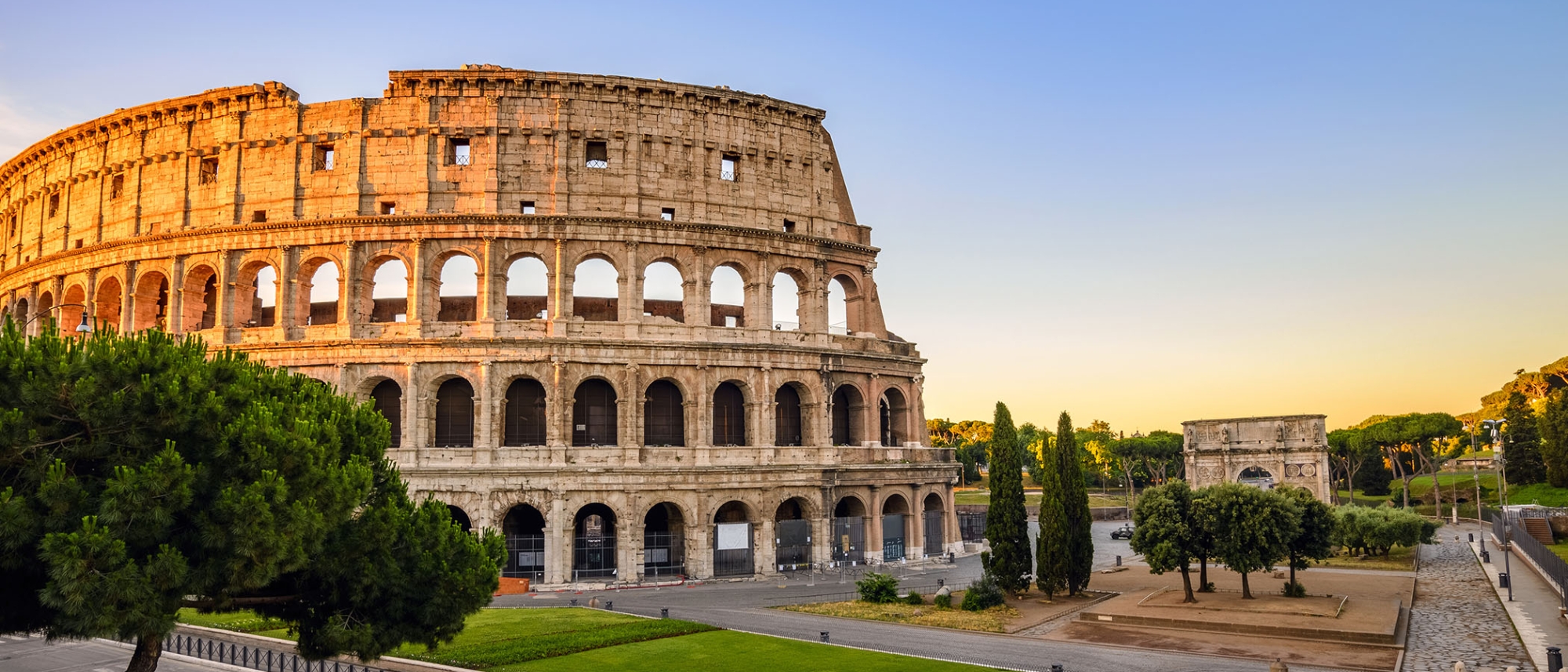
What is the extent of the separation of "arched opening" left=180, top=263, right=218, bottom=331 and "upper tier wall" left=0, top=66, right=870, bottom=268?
88.7 inches

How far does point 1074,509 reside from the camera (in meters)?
33.8

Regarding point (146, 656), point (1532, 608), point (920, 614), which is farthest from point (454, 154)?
point (1532, 608)

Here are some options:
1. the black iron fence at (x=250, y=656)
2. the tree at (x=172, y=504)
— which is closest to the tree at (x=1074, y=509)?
the black iron fence at (x=250, y=656)

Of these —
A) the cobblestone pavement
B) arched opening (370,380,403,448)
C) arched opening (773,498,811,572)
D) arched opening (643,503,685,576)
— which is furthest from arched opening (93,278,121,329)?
the cobblestone pavement

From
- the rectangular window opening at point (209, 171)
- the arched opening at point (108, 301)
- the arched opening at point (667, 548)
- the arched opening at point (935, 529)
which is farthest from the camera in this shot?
the arched opening at point (935, 529)

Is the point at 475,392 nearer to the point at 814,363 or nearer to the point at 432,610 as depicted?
the point at 814,363

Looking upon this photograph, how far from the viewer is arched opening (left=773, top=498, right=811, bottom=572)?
40562 millimetres

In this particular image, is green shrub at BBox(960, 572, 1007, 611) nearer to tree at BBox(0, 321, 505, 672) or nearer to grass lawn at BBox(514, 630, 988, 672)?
grass lawn at BBox(514, 630, 988, 672)

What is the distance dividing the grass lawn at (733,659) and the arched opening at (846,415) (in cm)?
2093

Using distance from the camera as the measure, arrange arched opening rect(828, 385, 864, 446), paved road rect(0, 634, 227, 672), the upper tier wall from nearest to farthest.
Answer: paved road rect(0, 634, 227, 672), the upper tier wall, arched opening rect(828, 385, 864, 446)

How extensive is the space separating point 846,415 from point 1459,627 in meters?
24.8

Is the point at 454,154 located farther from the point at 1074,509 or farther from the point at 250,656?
the point at 1074,509

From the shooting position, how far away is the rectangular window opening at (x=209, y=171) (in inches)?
1645

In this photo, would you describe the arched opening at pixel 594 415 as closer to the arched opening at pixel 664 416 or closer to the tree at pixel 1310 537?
the arched opening at pixel 664 416
